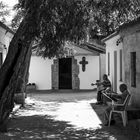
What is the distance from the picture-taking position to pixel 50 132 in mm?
10703

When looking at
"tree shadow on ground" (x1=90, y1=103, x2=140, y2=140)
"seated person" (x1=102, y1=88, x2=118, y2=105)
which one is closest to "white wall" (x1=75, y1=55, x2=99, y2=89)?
"seated person" (x1=102, y1=88, x2=118, y2=105)

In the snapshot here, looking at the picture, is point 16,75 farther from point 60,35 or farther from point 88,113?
point 88,113

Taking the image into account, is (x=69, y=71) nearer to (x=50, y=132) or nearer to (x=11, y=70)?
(x=11, y=70)

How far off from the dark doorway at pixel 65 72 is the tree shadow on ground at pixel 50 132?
1433 centimetres

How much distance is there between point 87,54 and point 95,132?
1652 centimetres

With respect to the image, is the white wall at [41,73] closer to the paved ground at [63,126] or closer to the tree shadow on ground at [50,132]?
the paved ground at [63,126]

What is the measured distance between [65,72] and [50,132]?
16.7m

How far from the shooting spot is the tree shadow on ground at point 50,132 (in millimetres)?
9918

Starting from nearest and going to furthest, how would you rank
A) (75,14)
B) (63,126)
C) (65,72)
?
A: (75,14) < (63,126) < (65,72)

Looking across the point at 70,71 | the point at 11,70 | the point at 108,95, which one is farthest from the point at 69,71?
the point at 11,70

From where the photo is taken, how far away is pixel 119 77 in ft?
60.8

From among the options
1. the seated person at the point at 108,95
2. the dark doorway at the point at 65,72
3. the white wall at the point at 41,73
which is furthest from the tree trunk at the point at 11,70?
the dark doorway at the point at 65,72

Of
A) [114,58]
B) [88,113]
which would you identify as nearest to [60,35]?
[88,113]

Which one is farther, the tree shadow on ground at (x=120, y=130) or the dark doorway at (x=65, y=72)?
the dark doorway at (x=65, y=72)
